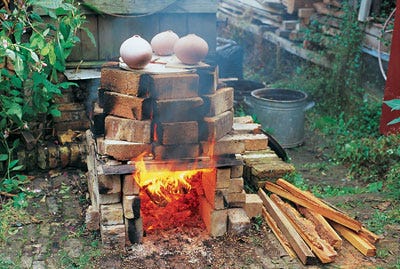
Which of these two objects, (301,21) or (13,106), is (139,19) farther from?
(301,21)

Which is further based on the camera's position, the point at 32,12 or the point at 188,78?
the point at 32,12

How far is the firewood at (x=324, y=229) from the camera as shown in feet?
15.5

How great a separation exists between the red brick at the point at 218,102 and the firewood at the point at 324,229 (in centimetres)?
135

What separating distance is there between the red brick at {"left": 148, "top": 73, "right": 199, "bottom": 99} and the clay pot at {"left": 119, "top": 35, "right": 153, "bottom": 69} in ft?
0.83

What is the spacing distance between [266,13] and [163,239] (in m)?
8.96

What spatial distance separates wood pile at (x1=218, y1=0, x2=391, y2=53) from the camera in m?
8.83

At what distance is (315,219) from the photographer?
5.02 meters

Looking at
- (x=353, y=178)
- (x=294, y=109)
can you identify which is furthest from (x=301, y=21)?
(x=353, y=178)

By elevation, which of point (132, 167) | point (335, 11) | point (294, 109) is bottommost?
point (294, 109)

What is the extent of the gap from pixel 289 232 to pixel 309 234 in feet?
0.60

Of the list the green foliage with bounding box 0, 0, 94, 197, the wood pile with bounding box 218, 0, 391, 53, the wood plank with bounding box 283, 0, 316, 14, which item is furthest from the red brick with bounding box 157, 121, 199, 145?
the wood plank with bounding box 283, 0, 316, 14

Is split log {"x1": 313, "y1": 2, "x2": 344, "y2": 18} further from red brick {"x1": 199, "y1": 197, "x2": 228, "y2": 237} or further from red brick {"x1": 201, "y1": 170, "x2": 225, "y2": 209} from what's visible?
red brick {"x1": 199, "y1": 197, "x2": 228, "y2": 237}

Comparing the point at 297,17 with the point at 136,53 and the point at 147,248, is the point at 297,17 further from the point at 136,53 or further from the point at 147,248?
the point at 147,248

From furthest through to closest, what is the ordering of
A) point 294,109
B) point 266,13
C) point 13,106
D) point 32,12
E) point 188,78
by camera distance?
1. point 266,13
2. point 294,109
3. point 32,12
4. point 13,106
5. point 188,78
